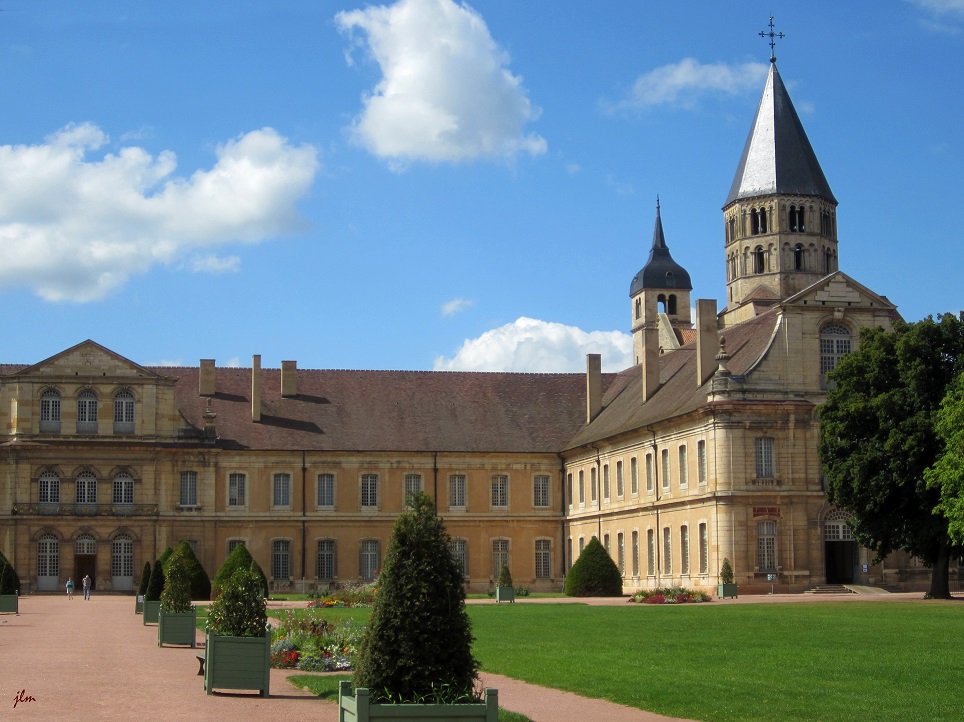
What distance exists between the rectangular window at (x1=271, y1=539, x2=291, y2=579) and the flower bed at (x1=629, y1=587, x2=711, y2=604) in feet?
69.8

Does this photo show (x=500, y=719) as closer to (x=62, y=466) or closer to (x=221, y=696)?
(x=221, y=696)

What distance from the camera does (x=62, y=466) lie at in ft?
196

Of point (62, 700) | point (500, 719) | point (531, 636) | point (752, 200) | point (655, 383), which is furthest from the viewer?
point (752, 200)

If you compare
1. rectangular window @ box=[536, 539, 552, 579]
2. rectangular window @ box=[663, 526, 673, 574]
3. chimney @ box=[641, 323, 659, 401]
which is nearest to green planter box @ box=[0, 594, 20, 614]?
rectangular window @ box=[663, 526, 673, 574]

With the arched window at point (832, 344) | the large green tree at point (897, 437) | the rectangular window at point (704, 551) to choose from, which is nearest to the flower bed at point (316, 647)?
the large green tree at point (897, 437)

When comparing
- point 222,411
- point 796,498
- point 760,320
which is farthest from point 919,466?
point 222,411

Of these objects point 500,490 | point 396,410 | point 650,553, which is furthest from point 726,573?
point 396,410

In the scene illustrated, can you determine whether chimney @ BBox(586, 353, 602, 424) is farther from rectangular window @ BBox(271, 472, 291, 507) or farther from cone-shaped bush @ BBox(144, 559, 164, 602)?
cone-shaped bush @ BBox(144, 559, 164, 602)

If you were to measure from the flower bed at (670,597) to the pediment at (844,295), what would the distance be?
12030mm

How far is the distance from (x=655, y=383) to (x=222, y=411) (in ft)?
60.3

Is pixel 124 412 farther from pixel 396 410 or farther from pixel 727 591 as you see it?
pixel 727 591

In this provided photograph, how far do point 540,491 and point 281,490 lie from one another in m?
11.1

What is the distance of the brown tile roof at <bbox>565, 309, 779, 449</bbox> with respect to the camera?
5144cm

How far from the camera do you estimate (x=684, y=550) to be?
51.8m
